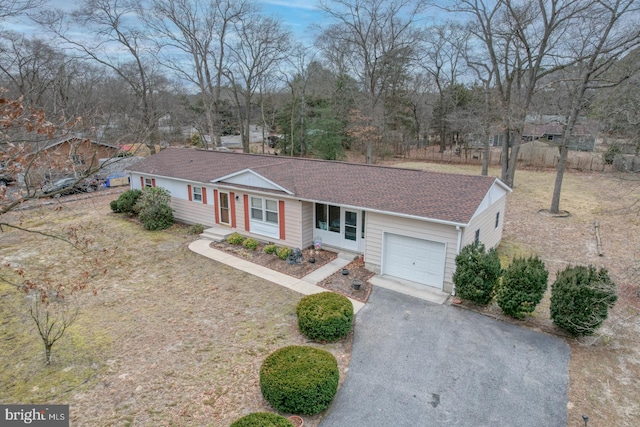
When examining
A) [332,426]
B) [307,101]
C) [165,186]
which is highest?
[307,101]

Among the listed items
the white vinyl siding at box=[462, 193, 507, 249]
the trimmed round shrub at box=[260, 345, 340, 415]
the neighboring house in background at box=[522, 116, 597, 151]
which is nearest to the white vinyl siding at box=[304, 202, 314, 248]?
the white vinyl siding at box=[462, 193, 507, 249]

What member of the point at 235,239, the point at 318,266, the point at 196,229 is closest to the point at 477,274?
the point at 318,266

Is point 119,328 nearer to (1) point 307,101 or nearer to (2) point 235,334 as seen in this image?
(2) point 235,334

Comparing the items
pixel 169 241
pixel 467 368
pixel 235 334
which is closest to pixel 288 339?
pixel 235 334

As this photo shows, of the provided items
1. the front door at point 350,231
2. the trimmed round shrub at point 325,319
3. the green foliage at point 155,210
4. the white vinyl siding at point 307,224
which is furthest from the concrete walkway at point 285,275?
the green foliage at point 155,210

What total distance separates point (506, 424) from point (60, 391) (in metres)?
8.94

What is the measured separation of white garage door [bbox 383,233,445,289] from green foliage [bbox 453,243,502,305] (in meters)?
1.08

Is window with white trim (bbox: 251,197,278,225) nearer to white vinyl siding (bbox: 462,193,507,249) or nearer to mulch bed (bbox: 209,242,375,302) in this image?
mulch bed (bbox: 209,242,375,302)

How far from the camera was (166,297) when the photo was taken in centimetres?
1198

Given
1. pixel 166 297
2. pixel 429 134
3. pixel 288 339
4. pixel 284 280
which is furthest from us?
pixel 429 134

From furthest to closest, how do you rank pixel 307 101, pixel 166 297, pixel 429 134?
pixel 429 134 < pixel 307 101 < pixel 166 297

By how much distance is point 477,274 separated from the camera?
428 inches

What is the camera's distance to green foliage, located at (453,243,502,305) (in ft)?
35.2

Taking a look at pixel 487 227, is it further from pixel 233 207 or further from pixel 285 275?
pixel 233 207
